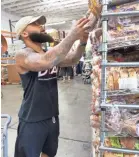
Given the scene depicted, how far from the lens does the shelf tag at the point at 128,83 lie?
33.8 inches

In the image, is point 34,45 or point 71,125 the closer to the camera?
point 34,45

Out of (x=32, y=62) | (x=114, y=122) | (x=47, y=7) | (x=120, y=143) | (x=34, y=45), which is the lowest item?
(x=120, y=143)

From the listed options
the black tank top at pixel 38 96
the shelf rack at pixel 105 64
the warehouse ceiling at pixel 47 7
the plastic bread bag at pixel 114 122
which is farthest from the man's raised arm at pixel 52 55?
the warehouse ceiling at pixel 47 7

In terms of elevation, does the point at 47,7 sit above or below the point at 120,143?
above

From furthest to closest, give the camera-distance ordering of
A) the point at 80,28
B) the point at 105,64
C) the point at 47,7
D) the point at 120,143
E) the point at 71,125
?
1. the point at 47,7
2. the point at 71,125
3. the point at 80,28
4. the point at 120,143
5. the point at 105,64

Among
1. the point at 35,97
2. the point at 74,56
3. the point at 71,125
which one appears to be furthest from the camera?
the point at 71,125

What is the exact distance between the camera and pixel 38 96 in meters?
1.57

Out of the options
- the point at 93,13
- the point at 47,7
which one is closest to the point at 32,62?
the point at 93,13

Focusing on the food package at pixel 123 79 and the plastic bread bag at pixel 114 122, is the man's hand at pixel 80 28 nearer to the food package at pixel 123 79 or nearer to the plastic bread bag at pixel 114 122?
the food package at pixel 123 79

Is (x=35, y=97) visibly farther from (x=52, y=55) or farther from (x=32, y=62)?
(x=52, y=55)

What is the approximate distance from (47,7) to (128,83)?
1022 cm

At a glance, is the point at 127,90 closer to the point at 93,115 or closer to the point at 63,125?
the point at 93,115

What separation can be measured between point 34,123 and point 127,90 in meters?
0.93

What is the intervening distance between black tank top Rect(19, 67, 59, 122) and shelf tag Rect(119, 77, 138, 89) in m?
0.80
